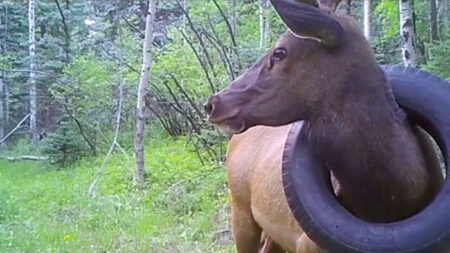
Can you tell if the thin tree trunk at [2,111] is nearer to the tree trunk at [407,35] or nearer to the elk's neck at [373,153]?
the tree trunk at [407,35]

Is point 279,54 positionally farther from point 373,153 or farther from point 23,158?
point 23,158

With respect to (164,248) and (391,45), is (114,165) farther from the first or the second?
(164,248)

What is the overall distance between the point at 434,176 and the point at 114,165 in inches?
425

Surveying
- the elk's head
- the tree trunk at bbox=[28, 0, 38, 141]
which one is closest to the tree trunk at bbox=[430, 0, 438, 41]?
the tree trunk at bbox=[28, 0, 38, 141]

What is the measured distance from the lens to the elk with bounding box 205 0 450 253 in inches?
107

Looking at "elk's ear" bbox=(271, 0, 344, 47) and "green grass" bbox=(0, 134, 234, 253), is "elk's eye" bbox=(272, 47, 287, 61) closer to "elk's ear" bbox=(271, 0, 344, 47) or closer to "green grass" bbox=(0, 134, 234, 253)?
"elk's ear" bbox=(271, 0, 344, 47)

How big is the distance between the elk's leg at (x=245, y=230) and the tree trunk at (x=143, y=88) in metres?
6.16

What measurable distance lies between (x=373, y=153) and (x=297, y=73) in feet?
1.36

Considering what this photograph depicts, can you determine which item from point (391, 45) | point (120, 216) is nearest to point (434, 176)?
point (120, 216)

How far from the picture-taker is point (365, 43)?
2.79 meters

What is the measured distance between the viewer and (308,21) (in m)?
2.65

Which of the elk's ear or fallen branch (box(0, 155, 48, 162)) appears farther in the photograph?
fallen branch (box(0, 155, 48, 162))

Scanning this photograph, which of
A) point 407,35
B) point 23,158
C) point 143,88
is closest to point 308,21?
point 407,35

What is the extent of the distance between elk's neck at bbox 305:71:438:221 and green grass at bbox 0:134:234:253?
366cm
